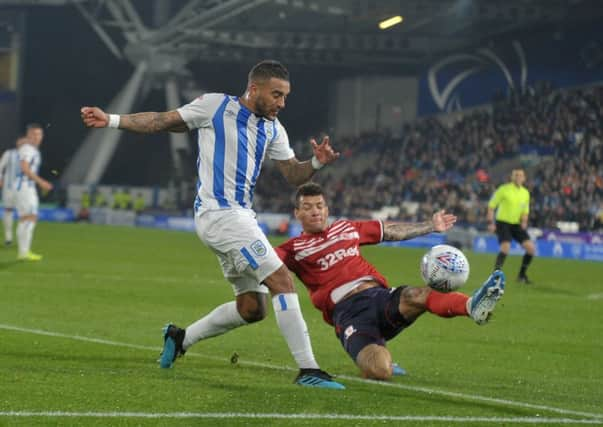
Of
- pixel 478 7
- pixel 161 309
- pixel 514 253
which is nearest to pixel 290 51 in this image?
pixel 478 7

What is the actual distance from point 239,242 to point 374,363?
129 centimetres

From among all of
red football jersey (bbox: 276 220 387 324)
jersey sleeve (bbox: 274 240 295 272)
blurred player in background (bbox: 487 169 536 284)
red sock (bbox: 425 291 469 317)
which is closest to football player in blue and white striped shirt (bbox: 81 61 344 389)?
jersey sleeve (bbox: 274 240 295 272)

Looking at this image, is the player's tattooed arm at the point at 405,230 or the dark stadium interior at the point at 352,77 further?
the dark stadium interior at the point at 352,77

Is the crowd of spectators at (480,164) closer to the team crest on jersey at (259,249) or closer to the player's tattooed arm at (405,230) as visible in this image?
the player's tattooed arm at (405,230)

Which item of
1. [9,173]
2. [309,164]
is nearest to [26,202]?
[9,173]

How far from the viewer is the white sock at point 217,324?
26.7 ft

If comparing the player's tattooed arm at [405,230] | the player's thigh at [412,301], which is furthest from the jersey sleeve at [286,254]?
the player's thigh at [412,301]

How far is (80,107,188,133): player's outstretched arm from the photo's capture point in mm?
7344

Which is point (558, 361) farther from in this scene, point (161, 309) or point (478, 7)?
point (478, 7)

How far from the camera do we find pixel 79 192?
50938mm

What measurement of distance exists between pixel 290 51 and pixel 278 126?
4172 cm

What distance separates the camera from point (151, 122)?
7.48m

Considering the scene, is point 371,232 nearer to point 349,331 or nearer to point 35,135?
point 349,331

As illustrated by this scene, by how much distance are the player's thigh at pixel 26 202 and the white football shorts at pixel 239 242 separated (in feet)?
38.6
